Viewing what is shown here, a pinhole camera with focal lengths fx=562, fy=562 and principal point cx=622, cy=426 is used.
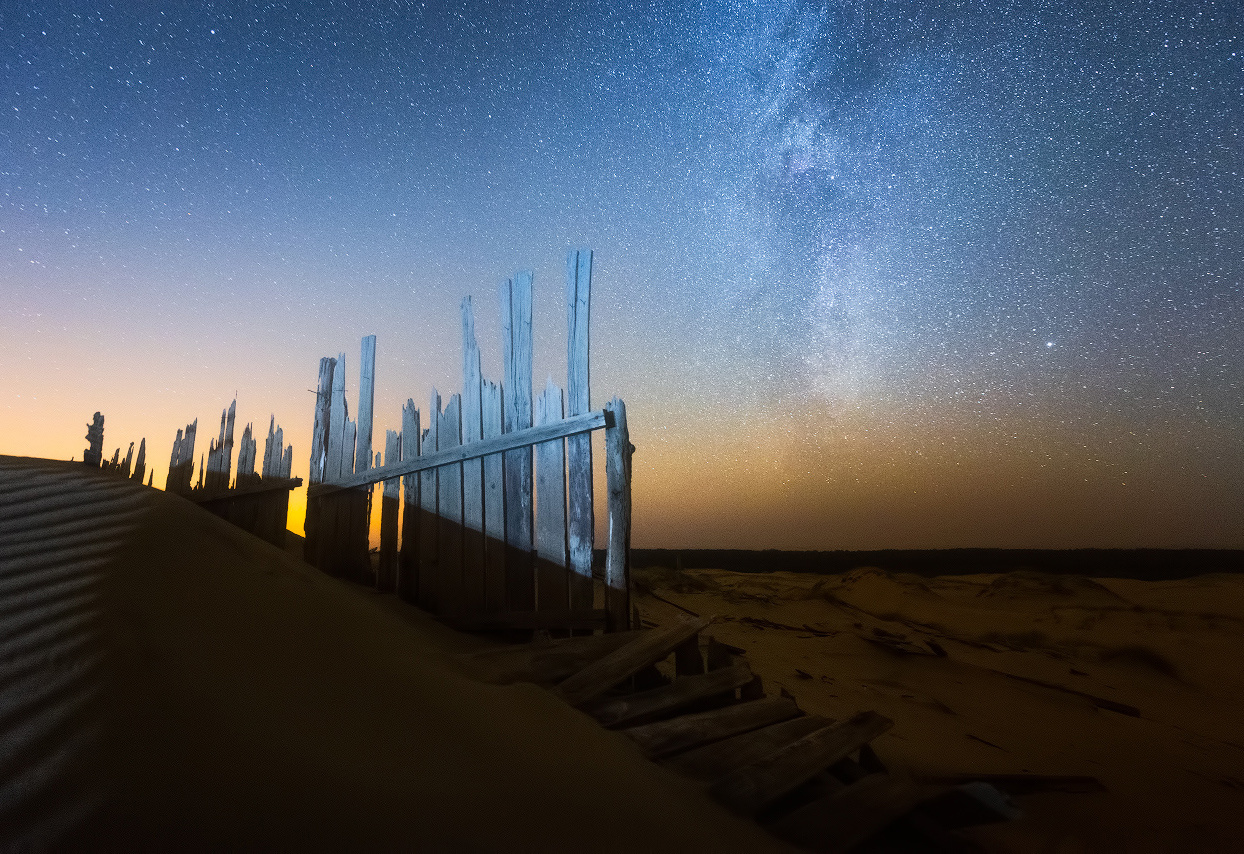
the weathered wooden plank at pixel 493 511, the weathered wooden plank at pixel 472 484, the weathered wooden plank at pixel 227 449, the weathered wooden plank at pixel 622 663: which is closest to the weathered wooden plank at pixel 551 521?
the weathered wooden plank at pixel 493 511

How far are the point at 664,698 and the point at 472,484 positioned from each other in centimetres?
244

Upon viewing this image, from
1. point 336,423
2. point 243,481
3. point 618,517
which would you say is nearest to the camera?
point 618,517

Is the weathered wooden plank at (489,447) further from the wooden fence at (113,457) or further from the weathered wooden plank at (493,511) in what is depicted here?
the wooden fence at (113,457)

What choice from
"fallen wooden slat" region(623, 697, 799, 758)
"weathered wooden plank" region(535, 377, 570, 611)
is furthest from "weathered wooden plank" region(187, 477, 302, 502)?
"fallen wooden slat" region(623, 697, 799, 758)

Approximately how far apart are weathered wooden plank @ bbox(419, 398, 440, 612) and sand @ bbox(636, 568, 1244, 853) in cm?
304

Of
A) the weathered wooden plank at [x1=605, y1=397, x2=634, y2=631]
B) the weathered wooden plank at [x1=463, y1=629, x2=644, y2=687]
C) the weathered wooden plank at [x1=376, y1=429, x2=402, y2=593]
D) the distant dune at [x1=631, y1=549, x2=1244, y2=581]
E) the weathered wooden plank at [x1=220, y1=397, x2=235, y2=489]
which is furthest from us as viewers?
the distant dune at [x1=631, y1=549, x2=1244, y2=581]

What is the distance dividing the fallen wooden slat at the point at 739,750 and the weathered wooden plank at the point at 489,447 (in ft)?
7.29

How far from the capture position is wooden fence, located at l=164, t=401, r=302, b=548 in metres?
5.97

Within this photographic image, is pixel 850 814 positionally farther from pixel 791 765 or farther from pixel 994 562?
pixel 994 562

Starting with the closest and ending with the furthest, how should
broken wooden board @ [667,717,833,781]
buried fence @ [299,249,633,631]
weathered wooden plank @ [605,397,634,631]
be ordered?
broken wooden board @ [667,717,833,781] → weathered wooden plank @ [605,397,634,631] → buried fence @ [299,249,633,631]

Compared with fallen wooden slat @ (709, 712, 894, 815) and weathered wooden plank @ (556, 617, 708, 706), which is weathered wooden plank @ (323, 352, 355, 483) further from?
fallen wooden slat @ (709, 712, 894, 815)

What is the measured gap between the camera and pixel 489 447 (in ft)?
15.1

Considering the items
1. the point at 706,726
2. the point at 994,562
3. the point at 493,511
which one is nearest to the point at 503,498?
the point at 493,511

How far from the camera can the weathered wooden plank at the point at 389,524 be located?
5055mm
